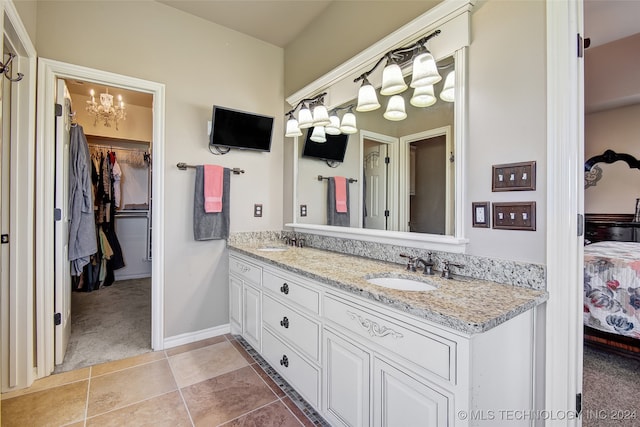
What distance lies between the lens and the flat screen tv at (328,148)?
235 centimetres

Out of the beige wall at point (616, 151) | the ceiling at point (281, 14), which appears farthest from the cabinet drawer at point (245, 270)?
the beige wall at point (616, 151)

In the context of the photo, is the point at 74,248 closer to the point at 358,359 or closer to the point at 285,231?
the point at 285,231

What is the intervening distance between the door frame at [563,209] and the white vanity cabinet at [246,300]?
5.43 feet

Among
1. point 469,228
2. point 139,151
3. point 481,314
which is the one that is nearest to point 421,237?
point 469,228

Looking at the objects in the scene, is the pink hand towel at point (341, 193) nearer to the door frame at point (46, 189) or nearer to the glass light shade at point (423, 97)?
the glass light shade at point (423, 97)

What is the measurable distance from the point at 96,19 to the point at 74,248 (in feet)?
5.78

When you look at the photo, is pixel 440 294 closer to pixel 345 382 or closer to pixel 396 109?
pixel 345 382

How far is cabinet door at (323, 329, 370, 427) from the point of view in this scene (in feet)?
4.19

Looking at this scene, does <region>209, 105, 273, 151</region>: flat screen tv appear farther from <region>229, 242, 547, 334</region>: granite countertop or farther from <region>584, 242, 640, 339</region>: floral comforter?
<region>584, 242, 640, 339</region>: floral comforter

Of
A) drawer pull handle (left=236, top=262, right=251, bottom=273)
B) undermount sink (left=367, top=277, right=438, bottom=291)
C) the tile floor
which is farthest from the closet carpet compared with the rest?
undermount sink (left=367, top=277, right=438, bottom=291)

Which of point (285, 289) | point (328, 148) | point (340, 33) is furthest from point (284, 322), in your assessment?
point (340, 33)

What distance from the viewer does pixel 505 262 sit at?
1.33 meters

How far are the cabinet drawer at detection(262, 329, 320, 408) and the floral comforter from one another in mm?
2219

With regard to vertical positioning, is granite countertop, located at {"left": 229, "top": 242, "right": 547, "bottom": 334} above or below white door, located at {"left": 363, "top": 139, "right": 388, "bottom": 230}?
below
